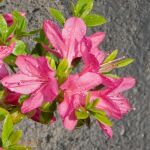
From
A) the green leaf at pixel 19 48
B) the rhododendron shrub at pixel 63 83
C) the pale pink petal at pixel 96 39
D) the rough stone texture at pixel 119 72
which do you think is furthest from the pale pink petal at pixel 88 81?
the rough stone texture at pixel 119 72

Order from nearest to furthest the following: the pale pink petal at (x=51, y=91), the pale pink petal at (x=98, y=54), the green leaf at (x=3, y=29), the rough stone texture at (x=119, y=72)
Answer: the pale pink petal at (x=51, y=91)
the pale pink petal at (x=98, y=54)
the green leaf at (x=3, y=29)
the rough stone texture at (x=119, y=72)

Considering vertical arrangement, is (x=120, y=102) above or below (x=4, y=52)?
below

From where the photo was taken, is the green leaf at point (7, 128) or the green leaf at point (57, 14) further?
the green leaf at point (57, 14)

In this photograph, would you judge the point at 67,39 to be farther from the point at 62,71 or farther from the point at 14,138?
the point at 14,138

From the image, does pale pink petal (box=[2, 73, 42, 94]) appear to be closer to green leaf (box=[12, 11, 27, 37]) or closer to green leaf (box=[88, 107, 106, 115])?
green leaf (box=[88, 107, 106, 115])

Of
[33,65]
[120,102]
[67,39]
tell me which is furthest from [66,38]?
[120,102]

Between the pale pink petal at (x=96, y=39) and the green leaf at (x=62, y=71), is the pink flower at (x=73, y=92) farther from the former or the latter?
the pale pink petal at (x=96, y=39)

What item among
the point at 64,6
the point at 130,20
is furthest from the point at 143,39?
the point at 64,6

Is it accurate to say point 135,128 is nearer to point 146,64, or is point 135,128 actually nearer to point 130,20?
point 146,64
